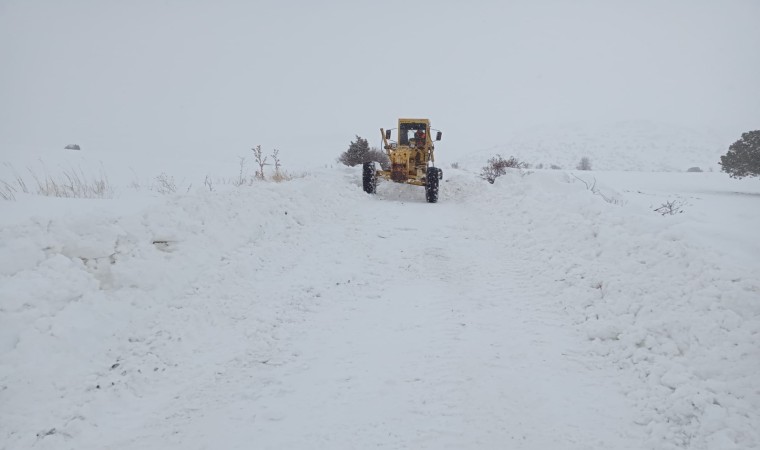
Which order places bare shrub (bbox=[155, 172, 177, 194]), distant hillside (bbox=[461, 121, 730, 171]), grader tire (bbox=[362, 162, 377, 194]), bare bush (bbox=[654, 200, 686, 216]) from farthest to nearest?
distant hillside (bbox=[461, 121, 730, 171]) < grader tire (bbox=[362, 162, 377, 194]) < bare shrub (bbox=[155, 172, 177, 194]) < bare bush (bbox=[654, 200, 686, 216])

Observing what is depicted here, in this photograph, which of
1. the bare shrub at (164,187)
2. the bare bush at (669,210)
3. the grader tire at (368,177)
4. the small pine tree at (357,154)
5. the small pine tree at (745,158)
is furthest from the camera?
the small pine tree at (357,154)

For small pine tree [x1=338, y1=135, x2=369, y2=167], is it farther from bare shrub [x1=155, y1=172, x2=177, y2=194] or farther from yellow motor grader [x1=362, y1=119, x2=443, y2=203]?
bare shrub [x1=155, y1=172, x2=177, y2=194]

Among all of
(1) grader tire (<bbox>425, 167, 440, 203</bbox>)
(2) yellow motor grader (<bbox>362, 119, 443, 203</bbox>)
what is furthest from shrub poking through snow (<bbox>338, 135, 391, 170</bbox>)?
(1) grader tire (<bbox>425, 167, 440, 203</bbox>)

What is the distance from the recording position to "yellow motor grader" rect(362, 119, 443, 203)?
13.1 m

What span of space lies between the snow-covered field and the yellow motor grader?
676cm

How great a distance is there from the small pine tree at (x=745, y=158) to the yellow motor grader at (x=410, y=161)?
52.8 ft

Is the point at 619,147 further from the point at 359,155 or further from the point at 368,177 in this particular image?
the point at 368,177

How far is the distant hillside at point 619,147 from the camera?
46281mm

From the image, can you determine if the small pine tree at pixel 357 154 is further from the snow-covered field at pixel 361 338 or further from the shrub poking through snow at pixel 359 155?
the snow-covered field at pixel 361 338

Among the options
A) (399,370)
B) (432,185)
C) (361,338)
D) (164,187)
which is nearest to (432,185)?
(432,185)

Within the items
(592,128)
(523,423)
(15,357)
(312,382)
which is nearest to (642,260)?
(523,423)

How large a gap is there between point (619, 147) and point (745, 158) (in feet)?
117

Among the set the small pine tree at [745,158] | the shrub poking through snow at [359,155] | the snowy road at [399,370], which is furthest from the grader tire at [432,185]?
the small pine tree at [745,158]

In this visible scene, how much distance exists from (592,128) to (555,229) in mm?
67300
